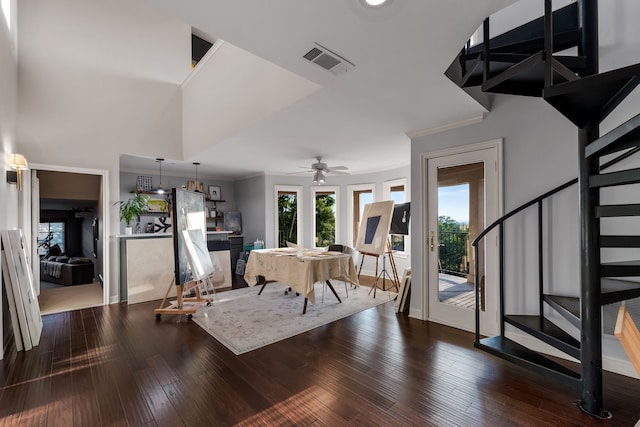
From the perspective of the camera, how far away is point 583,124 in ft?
5.98

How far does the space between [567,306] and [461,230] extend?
1.27 meters

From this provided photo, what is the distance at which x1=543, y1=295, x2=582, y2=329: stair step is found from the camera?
196 cm

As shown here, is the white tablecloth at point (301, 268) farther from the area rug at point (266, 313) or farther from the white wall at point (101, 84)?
the white wall at point (101, 84)

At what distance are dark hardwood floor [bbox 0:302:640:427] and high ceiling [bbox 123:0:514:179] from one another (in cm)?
240

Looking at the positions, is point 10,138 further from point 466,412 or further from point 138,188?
point 466,412

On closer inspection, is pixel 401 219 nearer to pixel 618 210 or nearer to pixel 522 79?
pixel 522 79

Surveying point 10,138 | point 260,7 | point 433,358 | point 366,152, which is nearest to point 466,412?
point 433,358

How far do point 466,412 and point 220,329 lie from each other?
2516mm

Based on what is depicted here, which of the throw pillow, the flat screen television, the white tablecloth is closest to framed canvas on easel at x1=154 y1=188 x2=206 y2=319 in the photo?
the white tablecloth

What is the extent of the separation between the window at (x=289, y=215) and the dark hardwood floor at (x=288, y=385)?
3969 millimetres

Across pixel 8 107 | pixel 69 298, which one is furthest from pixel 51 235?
pixel 8 107

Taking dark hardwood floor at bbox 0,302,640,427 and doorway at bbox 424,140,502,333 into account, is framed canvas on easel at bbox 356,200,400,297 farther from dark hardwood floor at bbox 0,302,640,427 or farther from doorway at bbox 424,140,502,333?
dark hardwood floor at bbox 0,302,640,427

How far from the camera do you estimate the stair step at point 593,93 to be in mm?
1397

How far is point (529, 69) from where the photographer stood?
5.65 feet
